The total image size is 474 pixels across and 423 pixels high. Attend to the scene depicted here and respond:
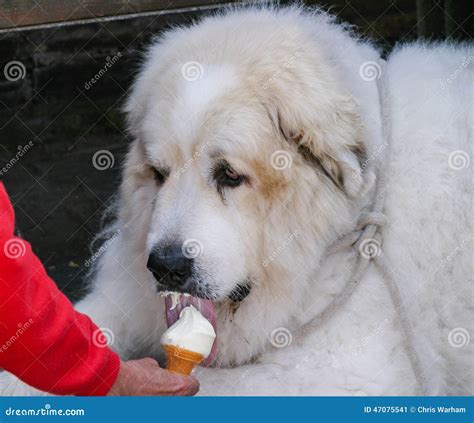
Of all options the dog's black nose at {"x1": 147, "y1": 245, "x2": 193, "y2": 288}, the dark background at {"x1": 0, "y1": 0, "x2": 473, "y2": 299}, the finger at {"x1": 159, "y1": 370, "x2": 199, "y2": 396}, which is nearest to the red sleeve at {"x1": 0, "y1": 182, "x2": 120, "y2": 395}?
the finger at {"x1": 159, "y1": 370, "x2": 199, "y2": 396}

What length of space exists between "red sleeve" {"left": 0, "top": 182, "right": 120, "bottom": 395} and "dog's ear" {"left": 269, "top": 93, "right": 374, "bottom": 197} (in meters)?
1.05

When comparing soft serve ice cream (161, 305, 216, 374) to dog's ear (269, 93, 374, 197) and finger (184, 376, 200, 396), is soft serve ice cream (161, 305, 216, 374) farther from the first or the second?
dog's ear (269, 93, 374, 197)

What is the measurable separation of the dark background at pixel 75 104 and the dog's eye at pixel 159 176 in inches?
77.5

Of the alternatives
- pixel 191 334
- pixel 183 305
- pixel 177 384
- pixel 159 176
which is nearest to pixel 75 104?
pixel 159 176

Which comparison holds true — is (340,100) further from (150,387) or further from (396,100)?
(150,387)

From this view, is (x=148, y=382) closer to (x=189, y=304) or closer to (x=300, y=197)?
(x=189, y=304)

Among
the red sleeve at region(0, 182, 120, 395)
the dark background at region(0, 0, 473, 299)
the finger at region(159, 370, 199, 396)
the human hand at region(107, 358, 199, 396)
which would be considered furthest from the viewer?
the dark background at region(0, 0, 473, 299)

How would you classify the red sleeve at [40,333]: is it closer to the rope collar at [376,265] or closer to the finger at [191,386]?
the finger at [191,386]

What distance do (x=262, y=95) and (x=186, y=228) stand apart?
0.56m

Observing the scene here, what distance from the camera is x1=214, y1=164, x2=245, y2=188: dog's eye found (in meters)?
3.32

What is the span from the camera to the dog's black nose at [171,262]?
3.21 meters

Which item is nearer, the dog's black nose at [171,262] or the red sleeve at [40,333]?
the red sleeve at [40,333]

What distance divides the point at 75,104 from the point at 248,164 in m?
3.21

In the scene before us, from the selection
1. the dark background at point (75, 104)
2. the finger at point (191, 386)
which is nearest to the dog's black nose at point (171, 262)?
the finger at point (191, 386)
